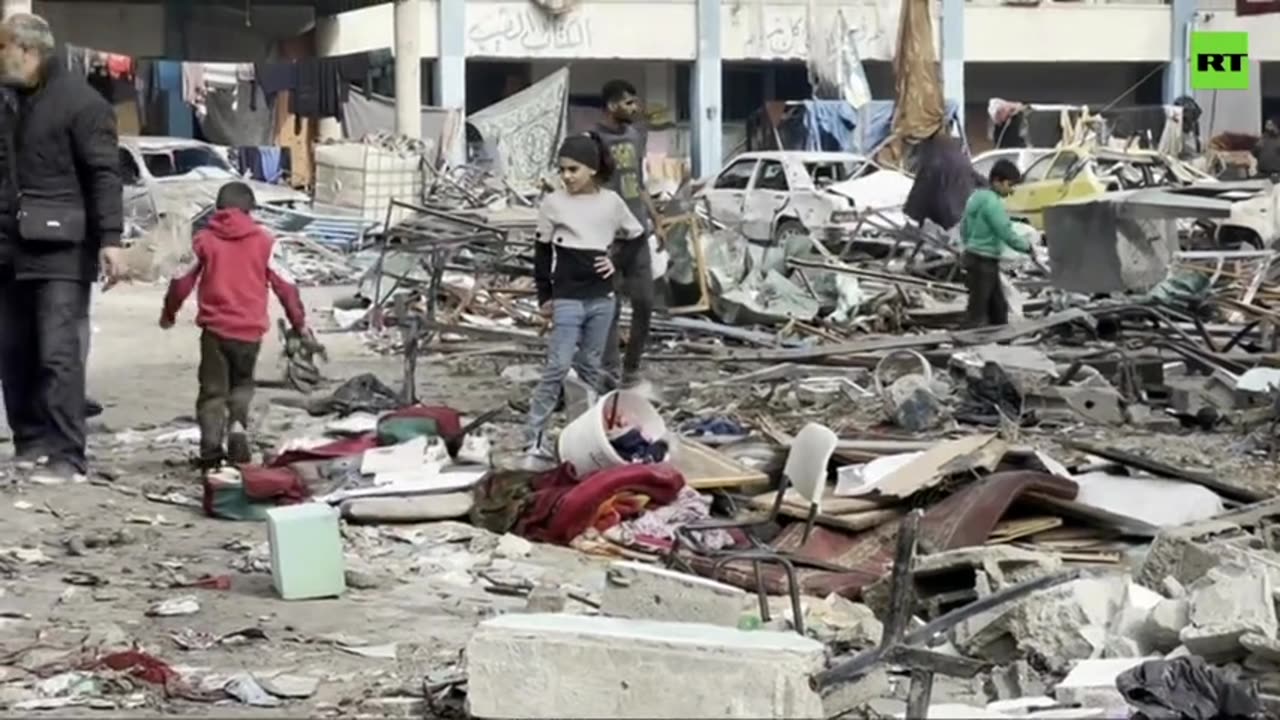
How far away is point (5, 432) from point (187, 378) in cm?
300

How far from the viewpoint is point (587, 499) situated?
8375 mm

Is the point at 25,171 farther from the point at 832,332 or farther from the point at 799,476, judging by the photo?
the point at 832,332

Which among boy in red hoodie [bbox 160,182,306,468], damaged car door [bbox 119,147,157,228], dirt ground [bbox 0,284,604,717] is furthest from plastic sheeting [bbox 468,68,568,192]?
boy in red hoodie [bbox 160,182,306,468]

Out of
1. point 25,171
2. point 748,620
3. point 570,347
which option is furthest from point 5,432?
point 748,620

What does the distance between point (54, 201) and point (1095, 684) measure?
546cm

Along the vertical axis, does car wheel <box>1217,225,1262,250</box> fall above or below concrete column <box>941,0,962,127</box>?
below

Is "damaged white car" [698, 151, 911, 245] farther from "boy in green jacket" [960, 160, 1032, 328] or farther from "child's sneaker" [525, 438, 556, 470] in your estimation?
"child's sneaker" [525, 438, 556, 470]

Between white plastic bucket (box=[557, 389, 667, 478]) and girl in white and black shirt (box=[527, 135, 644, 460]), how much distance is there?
2.95 feet

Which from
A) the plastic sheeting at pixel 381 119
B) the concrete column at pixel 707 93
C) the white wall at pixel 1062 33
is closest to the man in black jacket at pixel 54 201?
the plastic sheeting at pixel 381 119

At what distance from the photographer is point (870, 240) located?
22.3 meters

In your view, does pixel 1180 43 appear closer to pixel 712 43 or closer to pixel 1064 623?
pixel 712 43

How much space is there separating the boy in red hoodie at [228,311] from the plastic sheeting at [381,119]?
76.8 feet

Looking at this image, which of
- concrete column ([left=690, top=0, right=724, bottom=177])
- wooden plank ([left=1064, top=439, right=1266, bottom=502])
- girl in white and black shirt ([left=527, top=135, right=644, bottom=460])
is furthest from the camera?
concrete column ([left=690, top=0, right=724, bottom=177])

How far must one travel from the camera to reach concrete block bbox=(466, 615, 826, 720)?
486 cm
